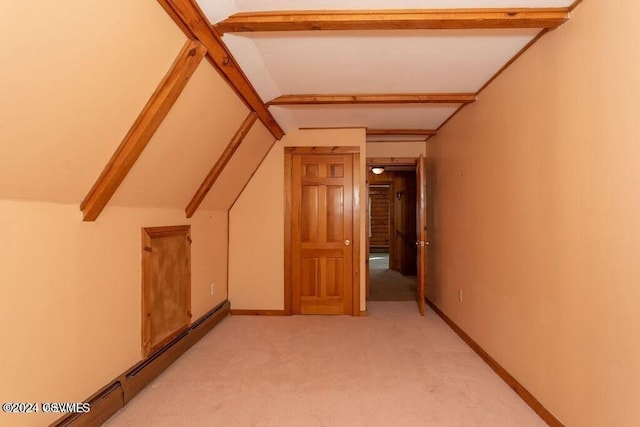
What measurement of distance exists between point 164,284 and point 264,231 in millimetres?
1770

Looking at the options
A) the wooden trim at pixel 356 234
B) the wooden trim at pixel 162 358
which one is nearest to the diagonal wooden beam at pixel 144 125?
the wooden trim at pixel 162 358

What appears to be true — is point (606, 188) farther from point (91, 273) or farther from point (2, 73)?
point (91, 273)

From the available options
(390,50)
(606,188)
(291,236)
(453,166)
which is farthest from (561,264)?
(291,236)

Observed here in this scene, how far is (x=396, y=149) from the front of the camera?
5391mm

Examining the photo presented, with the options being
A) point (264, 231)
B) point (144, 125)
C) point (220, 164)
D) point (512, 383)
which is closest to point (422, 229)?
point (264, 231)

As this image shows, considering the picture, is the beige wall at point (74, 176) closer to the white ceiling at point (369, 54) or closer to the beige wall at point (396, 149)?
the white ceiling at point (369, 54)

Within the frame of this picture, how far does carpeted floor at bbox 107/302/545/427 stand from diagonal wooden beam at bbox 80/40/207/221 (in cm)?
137

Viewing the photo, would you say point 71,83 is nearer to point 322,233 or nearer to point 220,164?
point 220,164

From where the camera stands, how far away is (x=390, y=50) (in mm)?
2582

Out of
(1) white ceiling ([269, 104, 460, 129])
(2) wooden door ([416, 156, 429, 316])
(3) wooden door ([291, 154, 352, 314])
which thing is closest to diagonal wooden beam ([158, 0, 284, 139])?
(1) white ceiling ([269, 104, 460, 129])

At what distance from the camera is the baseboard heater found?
2.08m

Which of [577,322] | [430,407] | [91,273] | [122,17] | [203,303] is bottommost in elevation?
[430,407]

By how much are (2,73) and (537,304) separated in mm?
2975

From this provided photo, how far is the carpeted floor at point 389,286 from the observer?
224 inches
